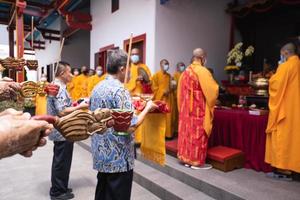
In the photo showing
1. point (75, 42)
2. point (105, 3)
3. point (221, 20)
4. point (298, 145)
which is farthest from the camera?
point (75, 42)

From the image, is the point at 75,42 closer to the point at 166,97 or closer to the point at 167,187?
the point at 166,97

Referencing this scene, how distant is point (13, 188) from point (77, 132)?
3118 millimetres

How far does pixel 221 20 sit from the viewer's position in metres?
6.31

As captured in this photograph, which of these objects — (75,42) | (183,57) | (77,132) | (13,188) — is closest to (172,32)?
(183,57)

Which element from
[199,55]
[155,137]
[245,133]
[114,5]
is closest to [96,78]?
[114,5]

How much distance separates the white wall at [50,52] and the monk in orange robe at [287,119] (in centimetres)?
1104

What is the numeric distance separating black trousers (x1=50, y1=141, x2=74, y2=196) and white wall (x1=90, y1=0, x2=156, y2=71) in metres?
2.85

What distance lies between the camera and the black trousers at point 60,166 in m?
2.96

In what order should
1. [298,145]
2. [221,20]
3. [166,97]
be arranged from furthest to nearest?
[221,20] → [166,97] → [298,145]

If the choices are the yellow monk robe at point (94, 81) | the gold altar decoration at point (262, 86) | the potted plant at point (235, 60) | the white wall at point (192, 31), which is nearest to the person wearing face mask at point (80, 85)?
the yellow monk robe at point (94, 81)

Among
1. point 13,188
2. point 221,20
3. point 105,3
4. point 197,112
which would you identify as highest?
point 105,3

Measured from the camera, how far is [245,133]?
3473 mm

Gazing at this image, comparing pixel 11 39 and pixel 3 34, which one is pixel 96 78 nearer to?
pixel 11 39

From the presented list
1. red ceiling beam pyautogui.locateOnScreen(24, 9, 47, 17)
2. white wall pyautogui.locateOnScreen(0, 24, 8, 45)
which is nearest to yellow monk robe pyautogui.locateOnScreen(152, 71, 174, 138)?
red ceiling beam pyautogui.locateOnScreen(24, 9, 47, 17)
